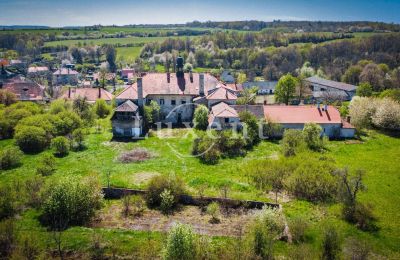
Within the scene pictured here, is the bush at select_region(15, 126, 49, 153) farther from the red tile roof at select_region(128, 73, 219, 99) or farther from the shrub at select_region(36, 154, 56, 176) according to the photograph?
the red tile roof at select_region(128, 73, 219, 99)

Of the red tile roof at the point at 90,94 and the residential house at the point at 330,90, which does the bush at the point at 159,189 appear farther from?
the residential house at the point at 330,90

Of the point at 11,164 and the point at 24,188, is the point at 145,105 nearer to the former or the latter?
the point at 11,164

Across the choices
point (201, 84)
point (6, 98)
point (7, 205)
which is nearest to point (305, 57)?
point (201, 84)

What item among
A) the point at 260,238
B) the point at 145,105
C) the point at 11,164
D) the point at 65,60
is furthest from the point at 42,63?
the point at 260,238

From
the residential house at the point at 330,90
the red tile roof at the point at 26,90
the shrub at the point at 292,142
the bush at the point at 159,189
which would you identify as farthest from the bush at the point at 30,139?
the residential house at the point at 330,90

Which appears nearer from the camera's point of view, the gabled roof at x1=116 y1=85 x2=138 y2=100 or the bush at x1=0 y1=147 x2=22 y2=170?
the bush at x1=0 y1=147 x2=22 y2=170

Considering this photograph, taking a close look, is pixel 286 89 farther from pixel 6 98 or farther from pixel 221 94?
pixel 6 98

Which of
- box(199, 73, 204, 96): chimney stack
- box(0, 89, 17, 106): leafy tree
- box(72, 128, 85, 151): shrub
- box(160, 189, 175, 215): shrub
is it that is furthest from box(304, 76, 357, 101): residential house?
box(0, 89, 17, 106): leafy tree
